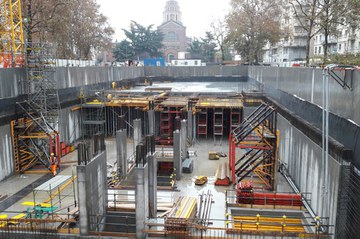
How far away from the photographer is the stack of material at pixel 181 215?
11.5 metres

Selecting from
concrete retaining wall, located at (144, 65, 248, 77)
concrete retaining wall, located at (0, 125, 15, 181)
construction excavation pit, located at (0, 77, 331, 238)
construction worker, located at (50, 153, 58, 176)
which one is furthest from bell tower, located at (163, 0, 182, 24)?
concrete retaining wall, located at (0, 125, 15, 181)

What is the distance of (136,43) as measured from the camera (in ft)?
254

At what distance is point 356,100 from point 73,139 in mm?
21361

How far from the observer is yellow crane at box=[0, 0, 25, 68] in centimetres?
2150

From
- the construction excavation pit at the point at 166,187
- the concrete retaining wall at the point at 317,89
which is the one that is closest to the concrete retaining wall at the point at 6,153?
the construction excavation pit at the point at 166,187

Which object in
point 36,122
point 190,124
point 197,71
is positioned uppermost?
point 197,71

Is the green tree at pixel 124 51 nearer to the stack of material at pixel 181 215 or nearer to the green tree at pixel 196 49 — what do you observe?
the green tree at pixel 196 49

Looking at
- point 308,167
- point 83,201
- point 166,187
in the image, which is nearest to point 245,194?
point 308,167

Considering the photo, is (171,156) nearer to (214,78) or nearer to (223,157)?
(223,157)

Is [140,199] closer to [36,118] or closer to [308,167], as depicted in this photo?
[308,167]

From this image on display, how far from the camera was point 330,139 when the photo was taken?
11352 millimetres

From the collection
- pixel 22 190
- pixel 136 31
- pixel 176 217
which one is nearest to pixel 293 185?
pixel 176 217

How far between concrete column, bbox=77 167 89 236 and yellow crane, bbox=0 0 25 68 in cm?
1230

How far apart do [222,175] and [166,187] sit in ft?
10.1
